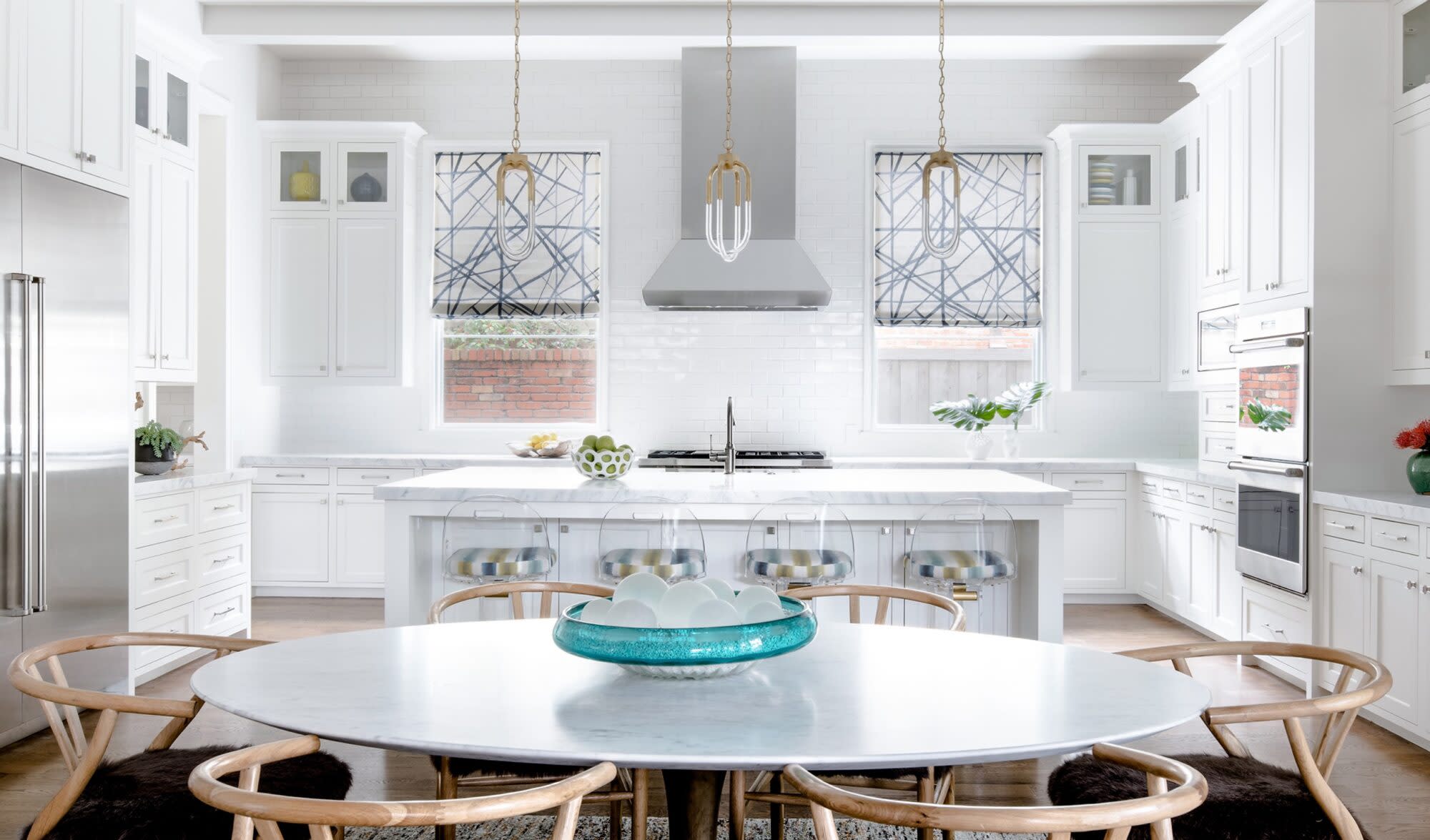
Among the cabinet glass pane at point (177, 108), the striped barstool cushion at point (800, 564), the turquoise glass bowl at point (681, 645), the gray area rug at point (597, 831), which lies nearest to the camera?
the turquoise glass bowl at point (681, 645)

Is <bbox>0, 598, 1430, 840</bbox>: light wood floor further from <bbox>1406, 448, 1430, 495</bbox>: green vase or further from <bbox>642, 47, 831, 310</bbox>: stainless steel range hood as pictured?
<bbox>642, 47, 831, 310</bbox>: stainless steel range hood

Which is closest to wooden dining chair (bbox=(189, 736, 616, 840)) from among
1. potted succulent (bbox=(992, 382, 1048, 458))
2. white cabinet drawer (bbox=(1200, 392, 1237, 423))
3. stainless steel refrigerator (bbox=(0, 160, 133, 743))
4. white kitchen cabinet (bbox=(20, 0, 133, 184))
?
stainless steel refrigerator (bbox=(0, 160, 133, 743))

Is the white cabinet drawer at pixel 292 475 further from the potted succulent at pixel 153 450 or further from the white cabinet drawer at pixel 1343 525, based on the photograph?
the white cabinet drawer at pixel 1343 525

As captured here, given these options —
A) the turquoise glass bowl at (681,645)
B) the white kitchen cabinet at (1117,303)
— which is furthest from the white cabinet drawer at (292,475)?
the turquoise glass bowl at (681,645)

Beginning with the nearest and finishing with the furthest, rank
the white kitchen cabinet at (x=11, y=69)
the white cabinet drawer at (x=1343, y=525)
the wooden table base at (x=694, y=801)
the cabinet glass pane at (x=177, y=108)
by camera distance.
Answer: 1. the wooden table base at (x=694, y=801)
2. the white kitchen cabinet at (x=11, y=69)
3. the white cabinet drawer at (x=1343, y=525)
4. the cabinet glass pane at (x=177, y=108)

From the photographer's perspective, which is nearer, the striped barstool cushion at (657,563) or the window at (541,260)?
the striped barstool cushion at (657,563)

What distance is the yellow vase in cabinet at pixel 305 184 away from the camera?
6.34 metres

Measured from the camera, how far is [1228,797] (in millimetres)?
1876

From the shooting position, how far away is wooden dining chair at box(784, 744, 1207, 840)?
122 cm

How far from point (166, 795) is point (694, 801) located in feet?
3.12

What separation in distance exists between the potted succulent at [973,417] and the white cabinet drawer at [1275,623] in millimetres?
1879

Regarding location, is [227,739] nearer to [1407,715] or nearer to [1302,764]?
[1302,764]

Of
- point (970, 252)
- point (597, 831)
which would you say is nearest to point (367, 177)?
point (970, 252)

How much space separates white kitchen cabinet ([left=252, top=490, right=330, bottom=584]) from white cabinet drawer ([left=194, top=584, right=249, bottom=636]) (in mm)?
916
